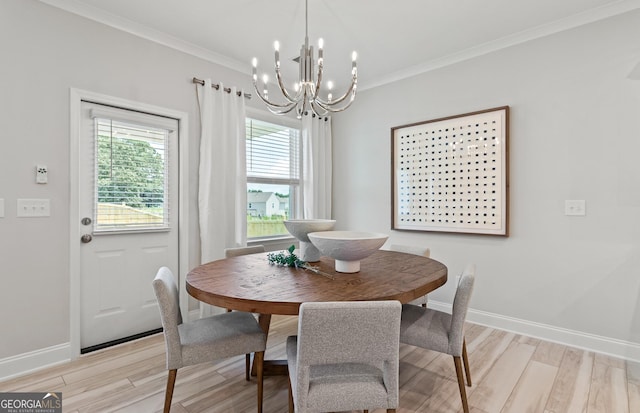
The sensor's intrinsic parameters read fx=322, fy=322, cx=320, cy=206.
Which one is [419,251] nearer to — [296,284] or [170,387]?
[296,284]

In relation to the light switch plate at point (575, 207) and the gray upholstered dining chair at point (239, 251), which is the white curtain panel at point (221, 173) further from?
the light switch plate at point (575, 207)

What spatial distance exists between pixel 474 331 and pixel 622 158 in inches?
71.2

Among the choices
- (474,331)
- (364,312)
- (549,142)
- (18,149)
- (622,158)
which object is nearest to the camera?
(364,312)

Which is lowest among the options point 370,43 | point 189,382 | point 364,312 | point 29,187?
point 189,382

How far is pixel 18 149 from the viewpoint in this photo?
2.18m

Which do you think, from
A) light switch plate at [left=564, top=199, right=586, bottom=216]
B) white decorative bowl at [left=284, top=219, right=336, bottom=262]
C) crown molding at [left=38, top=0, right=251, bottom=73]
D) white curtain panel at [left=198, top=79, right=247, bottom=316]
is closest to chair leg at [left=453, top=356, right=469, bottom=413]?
white decorative bowl at [left=284, top=219, right=336, bottom=262]

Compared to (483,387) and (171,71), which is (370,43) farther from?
(483,387)

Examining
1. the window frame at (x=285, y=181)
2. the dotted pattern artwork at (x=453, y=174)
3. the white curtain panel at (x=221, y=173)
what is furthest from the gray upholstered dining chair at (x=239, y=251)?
the dotted pattern artwork at (x=453, y=174)

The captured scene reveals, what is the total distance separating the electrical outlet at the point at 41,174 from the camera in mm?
2248

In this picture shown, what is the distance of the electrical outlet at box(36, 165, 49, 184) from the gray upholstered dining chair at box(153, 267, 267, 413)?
131 cm

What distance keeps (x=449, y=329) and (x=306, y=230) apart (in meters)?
1.00

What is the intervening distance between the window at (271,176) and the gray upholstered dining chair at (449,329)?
7.16ft

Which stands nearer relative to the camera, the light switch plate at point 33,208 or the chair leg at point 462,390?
the chair leg at point 462,390

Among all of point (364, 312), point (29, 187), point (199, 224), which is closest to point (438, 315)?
point (364, 312)
